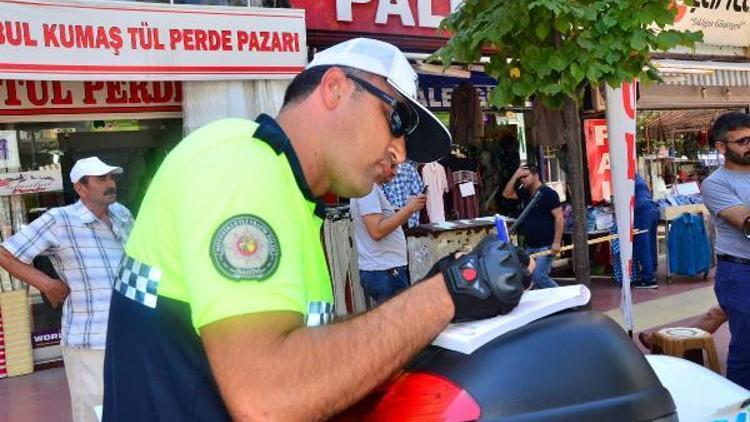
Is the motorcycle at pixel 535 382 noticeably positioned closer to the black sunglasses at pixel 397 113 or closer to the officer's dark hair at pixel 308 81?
the black sunglasses at pixel 397 113

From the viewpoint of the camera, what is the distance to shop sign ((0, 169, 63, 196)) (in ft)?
24.3

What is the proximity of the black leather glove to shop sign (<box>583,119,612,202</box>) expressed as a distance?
10.2m

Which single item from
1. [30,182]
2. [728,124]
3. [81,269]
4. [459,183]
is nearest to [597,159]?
[459,183]

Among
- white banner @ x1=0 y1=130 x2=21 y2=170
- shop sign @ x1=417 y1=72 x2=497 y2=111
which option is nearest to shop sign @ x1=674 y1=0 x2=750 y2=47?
shop sign @ x1=417 y1=72 x2=497 y2=111

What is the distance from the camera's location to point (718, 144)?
4590 millimetres

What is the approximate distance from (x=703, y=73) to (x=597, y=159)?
2.33m

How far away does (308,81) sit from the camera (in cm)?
161

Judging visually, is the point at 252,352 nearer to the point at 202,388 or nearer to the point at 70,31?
the point at 202,388

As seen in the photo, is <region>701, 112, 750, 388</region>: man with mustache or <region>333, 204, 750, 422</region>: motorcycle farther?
<region>701, 112, 750, 388</region>: man with mustache

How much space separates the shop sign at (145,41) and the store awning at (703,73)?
19.2ft

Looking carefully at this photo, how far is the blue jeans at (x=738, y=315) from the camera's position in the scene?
4.31m

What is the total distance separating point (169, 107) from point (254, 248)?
7225 mm

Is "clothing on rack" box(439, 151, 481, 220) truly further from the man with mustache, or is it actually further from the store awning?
the man with mustache

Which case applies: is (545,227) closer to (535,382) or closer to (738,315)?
(738,315)
